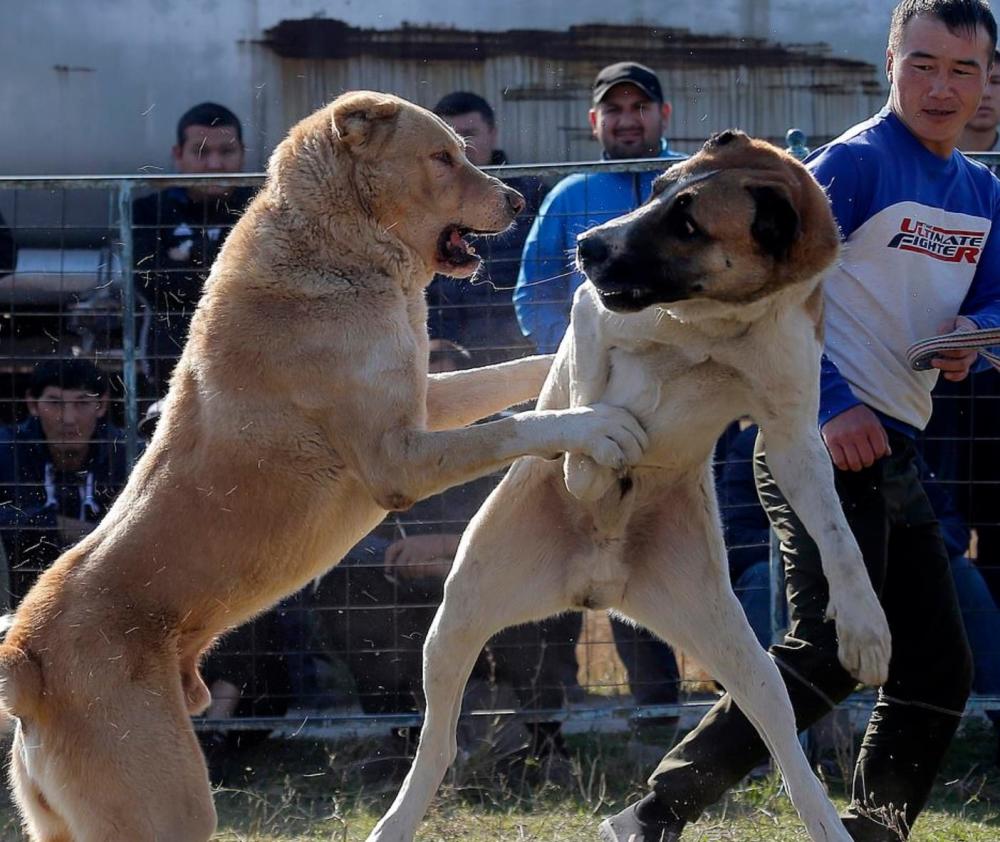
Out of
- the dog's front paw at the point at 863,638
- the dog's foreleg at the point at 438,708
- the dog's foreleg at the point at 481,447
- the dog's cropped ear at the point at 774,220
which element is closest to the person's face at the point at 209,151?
the dog's foreleg at the point at 481,447

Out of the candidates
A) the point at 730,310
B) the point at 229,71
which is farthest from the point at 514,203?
the point at 229,71

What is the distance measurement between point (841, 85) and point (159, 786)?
7.39 meters

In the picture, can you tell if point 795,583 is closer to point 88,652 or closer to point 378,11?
point 88,652

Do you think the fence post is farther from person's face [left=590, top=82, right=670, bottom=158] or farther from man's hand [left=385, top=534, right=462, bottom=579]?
person's face [left=590, top=82, right=670, bottom=158]

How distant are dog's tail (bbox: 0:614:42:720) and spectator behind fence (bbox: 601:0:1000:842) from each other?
1.71 metres

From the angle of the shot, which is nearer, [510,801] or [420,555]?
[510,801]

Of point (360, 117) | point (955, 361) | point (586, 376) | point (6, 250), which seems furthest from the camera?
point (6, 250)

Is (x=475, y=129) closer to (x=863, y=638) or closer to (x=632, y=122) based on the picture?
(x=632, y=122)

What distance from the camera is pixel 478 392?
474 centimetres

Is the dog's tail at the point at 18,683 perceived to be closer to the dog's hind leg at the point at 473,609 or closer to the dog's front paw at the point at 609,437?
the dog's hind leg at the point at 473,609

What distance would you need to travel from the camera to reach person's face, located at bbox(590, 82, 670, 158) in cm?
699

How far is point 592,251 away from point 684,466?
0.67 m

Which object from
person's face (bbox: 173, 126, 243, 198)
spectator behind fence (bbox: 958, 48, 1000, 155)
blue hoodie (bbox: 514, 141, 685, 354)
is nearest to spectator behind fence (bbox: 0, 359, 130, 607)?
person's face (bbox: 173, 126, 243, 198)

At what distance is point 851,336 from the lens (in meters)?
4.62
